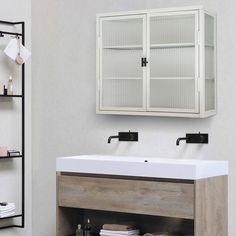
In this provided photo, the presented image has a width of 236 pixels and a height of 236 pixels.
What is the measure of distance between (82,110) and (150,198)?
4.02ft

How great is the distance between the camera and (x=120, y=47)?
15.6 feet

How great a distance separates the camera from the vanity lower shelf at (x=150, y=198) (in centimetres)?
414

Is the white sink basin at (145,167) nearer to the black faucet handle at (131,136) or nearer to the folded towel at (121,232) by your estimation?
the black faucet handle at (131,136)

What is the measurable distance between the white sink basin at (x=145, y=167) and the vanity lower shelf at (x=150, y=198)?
5cm

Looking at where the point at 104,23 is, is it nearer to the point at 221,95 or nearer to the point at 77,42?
the point at 77,42

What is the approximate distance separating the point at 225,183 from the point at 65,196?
1152 millimetres

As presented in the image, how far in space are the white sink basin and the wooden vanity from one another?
5cm

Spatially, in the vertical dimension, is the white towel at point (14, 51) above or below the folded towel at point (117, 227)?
above

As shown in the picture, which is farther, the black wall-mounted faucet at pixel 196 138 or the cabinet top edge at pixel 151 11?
the black wall-mounted faucet at pixel 196 138

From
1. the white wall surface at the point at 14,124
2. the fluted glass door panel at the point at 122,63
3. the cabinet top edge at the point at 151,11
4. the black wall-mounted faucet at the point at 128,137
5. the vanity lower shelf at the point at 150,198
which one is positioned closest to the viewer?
the vanity lower shelf at the point at 150,198

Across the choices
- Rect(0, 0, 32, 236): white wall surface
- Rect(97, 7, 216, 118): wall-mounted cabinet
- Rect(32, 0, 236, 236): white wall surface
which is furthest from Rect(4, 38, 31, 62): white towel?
Rect(97, 7, 216, 118): wall-mounted cabinet

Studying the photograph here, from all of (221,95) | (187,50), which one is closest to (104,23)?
(187,50)

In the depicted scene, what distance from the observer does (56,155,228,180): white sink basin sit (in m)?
4.15

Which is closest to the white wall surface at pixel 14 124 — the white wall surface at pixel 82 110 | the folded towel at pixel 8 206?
the white wall surface at pixel 82 110
